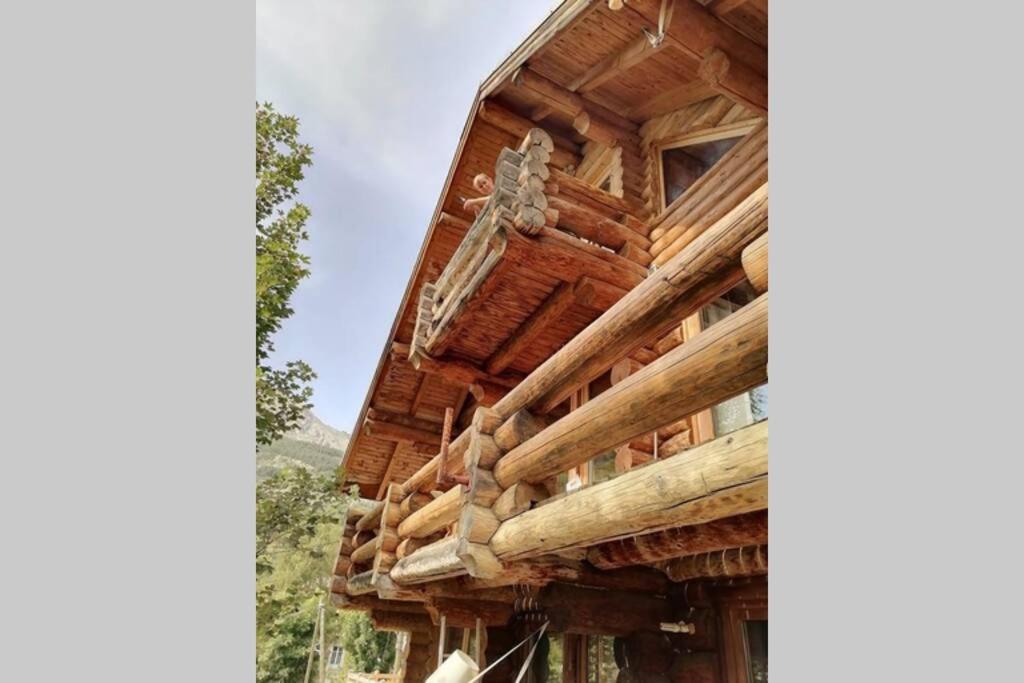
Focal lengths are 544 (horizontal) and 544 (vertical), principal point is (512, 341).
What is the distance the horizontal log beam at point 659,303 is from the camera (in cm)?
222

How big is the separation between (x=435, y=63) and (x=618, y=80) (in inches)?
91.5

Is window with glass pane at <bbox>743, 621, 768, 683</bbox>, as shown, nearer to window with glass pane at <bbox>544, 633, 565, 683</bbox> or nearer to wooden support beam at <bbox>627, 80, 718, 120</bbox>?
window with glass pane at <bbox>544, 633, 565, 683</bbox>

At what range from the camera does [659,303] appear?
266 cm

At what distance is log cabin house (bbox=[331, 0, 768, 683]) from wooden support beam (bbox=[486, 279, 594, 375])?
37 mm

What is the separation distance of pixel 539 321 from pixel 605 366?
2935 millimetres

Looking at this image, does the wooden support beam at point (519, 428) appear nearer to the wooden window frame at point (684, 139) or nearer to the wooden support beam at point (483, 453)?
the wooden support beam at point (483, 453)

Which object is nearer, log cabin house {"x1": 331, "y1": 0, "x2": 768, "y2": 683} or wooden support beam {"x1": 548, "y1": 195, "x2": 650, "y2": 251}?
log cabin house {"x1": 331, "y1": 0, "x2": 768, "y2": 683}

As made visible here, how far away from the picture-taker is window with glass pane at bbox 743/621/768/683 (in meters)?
3.77

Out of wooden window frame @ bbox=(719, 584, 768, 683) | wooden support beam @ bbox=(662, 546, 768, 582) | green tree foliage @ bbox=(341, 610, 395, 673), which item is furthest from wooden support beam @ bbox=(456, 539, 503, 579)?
green tree foliage @ bbox=(341, 610, 395, 673)

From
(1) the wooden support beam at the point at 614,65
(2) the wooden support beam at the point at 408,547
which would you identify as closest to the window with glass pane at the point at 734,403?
(1) the wooden support beam at the point at 614,65

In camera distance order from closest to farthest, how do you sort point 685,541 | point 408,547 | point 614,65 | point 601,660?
point 685,541, point 601,660, point 408,547, point 614,65

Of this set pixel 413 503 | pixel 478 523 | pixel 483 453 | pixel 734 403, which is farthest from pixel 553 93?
pixel 478 523

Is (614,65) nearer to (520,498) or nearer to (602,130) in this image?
(602,130)

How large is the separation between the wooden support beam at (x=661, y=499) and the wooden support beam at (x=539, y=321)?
2720 mm
